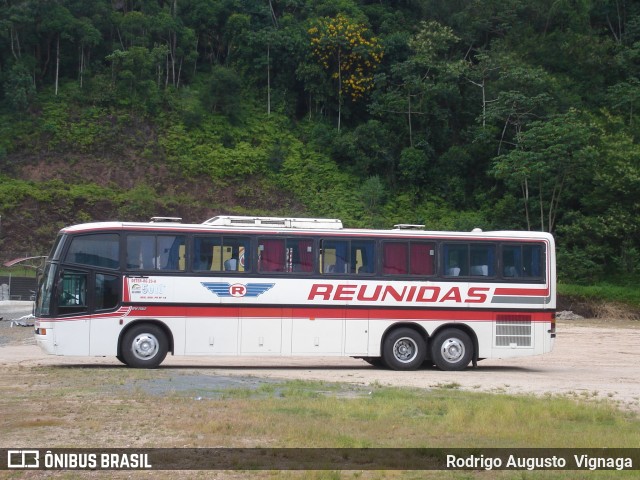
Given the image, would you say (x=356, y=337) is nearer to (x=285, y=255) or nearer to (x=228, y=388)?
(x=285, y=255)

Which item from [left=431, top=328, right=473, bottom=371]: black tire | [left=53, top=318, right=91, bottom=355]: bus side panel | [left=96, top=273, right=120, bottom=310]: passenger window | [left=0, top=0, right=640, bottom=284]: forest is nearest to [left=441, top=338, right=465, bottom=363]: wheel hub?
[left=431, top=328, right=473, bottom=371]: black tire

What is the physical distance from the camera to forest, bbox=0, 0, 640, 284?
52719mm

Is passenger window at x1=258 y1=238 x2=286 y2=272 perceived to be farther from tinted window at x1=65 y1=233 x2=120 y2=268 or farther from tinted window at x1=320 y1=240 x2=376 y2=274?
tinted window at x1=65 y1=233 x2=120 y2=268

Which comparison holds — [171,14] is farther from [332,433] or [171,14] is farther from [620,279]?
[332,433]

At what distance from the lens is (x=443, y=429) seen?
13.0 metres

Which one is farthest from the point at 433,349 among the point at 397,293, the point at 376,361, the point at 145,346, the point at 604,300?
the point at 604,300

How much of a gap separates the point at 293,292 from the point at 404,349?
3018 millimetres

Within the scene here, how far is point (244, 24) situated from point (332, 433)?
182 feet

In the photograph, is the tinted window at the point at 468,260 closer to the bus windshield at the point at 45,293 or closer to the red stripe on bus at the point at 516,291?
the red stripe on bus at the point at 516,291

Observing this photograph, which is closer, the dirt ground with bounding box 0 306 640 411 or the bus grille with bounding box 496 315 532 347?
the dirt ground with bounding box 0 306 640 411

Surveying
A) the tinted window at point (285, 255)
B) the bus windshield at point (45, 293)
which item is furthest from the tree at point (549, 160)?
the bus windshield at point (45, 293)

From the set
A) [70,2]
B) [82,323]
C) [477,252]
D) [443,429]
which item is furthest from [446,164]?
[443,429]

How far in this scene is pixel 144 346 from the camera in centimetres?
2169

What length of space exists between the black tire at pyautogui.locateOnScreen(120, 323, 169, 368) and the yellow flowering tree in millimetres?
42454
